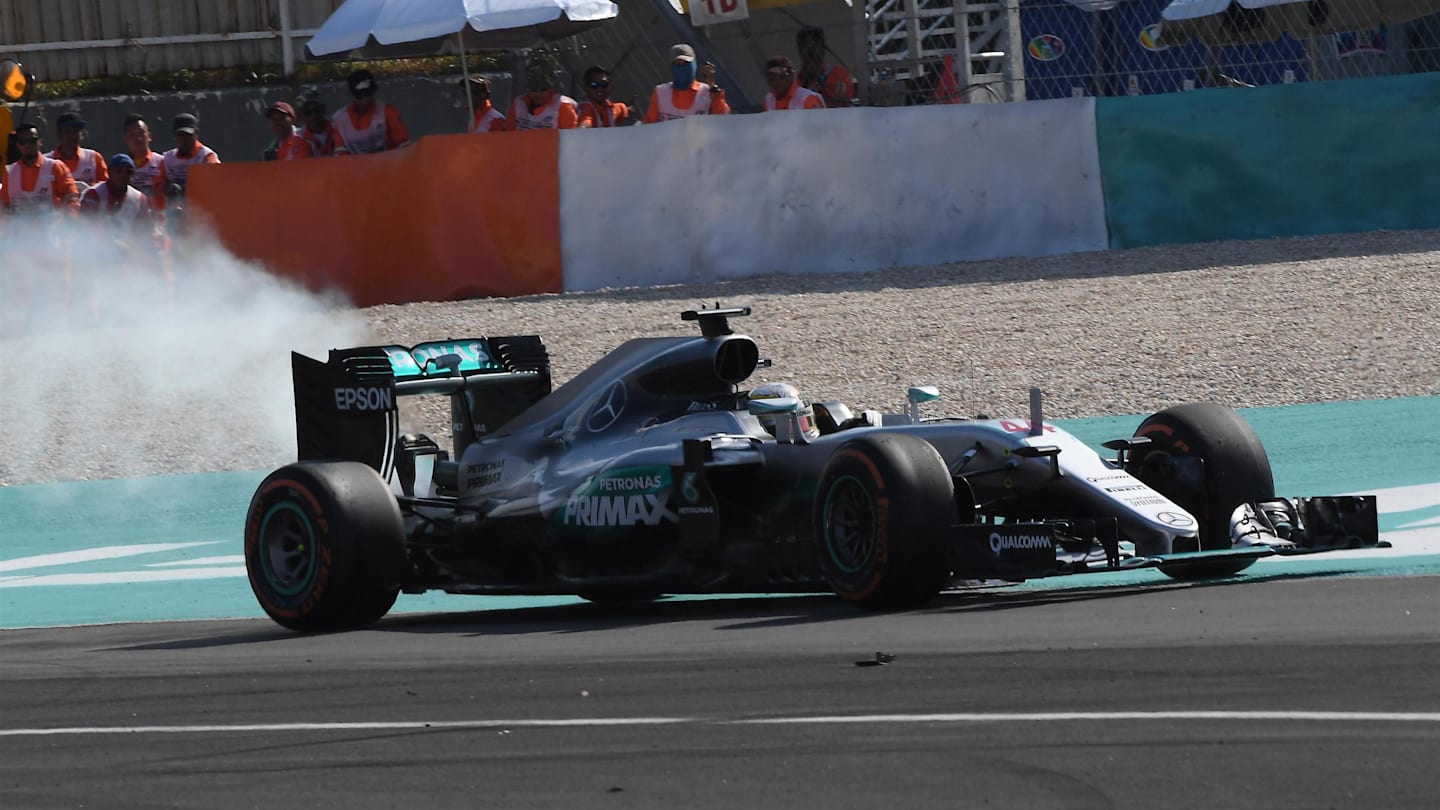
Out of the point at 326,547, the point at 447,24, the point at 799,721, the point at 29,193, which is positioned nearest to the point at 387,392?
the point at 326,547

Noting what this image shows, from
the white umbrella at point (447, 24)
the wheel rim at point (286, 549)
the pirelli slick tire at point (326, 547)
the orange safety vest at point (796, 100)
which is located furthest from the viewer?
the white umbrella at point (447, 24)

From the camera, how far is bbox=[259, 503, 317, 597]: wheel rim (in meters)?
8.92

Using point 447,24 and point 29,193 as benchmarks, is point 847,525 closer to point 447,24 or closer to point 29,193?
point 447,24

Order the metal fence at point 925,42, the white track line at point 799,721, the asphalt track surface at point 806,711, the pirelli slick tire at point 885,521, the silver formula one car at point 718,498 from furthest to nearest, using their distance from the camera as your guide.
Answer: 1. the metal fence at point 925,42
2. the silver formula one car at point 718,498
3. the pirelli slick tire at point 885,521
4. the white track line at point 799,721
5. the asphalt track surface at point 806,711

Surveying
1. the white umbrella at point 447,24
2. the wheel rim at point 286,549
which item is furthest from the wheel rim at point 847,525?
the white umbrella at point 447,24

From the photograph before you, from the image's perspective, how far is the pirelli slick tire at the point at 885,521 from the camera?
7.38 metres

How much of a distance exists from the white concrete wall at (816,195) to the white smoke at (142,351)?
87.2 inches

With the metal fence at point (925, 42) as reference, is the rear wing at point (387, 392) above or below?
below

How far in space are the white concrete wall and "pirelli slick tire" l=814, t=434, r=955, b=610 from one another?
9.70 meters

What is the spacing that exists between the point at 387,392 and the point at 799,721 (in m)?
4.36

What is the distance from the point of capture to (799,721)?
229 inches

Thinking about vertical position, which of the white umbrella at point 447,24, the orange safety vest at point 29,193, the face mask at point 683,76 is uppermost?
the white umbrella at point 447,24

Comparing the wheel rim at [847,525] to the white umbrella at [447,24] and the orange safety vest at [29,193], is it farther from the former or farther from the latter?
the orange safety vest at [29,193]

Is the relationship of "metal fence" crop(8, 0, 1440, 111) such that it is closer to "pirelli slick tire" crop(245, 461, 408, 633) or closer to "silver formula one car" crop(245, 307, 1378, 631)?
"silver formula one car" crop(245, 307, 1378, 631)
